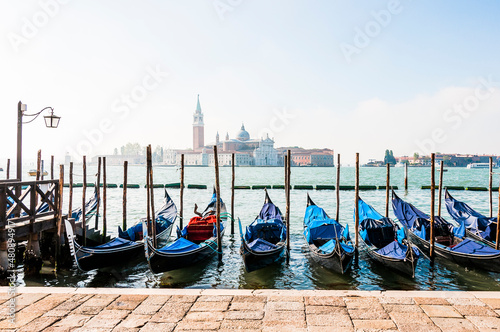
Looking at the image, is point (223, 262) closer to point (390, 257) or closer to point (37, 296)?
point (390, 257)

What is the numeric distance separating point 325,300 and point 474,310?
36.1 inches

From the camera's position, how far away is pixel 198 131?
8269 centimetres

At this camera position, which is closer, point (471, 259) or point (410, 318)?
point (410, 318)

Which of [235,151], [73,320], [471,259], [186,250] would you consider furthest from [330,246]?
[235,151]

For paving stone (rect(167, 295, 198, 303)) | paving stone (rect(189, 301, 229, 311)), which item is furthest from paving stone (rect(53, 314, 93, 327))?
paving stone (rect(189, 301, 229, 311))

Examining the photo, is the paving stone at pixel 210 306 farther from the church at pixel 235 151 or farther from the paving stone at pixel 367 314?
the church at pixel 235 151

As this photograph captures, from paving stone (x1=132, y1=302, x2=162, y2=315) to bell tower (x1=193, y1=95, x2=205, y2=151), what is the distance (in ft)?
261

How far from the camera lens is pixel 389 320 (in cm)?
238

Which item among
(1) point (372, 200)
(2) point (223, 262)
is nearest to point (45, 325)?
(2) point (223, 262)

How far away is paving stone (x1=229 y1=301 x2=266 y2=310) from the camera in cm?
258

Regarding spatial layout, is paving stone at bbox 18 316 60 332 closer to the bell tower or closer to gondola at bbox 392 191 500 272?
gondola at bbox 392 191 500 272

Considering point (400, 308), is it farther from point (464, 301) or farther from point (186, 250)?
point (186, 250)

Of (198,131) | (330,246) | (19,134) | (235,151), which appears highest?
(198,131)

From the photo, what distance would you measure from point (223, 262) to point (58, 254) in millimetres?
2173
